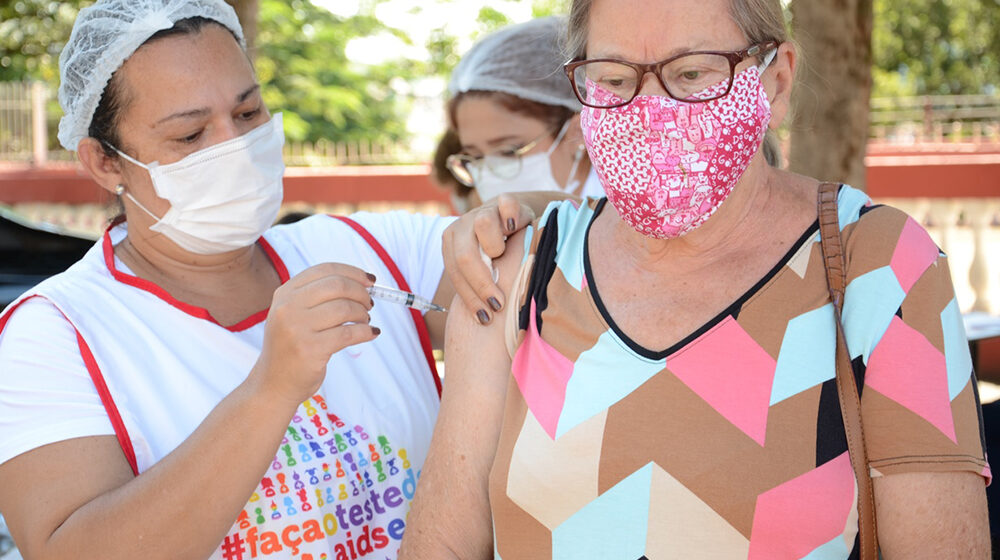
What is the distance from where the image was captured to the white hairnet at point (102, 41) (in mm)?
1975

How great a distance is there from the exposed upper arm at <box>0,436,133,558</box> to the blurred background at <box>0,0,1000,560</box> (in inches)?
30.9

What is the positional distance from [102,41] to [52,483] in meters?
0.90

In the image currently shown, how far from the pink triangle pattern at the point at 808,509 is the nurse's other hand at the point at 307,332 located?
0.74m

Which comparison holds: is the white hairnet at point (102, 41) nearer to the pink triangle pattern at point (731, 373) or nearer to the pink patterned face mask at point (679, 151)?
the pink patterned face mask at point (679, 151)

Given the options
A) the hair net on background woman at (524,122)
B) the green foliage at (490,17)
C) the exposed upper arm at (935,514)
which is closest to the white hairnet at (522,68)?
the hair net on background woman at (524,122)

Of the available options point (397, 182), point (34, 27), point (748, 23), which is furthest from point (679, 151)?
point (34, 27)

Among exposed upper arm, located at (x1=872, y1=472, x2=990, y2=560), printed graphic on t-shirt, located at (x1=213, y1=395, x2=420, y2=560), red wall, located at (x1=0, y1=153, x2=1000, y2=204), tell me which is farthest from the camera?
red wall, located at (x1=0, y1=153, x2=1000, y2=204)

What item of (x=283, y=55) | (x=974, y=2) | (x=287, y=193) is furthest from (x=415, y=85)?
(x=974, y=2)

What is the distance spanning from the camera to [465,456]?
68.0 inches

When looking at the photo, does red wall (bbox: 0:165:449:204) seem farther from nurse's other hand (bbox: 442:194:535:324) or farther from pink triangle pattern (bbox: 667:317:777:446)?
pink triangle pattern (bbox: 667:317:777:446)

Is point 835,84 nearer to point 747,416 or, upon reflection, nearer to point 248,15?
point 248,15

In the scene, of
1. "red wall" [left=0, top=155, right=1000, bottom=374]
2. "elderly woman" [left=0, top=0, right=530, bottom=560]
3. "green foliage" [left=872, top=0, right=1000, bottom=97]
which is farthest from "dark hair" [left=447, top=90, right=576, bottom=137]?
"green foliage" [left=872, top=0, right=1000, bottom=97]

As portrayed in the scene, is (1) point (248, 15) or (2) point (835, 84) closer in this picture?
(2) point (835, 84)

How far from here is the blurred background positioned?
431 centimetres
